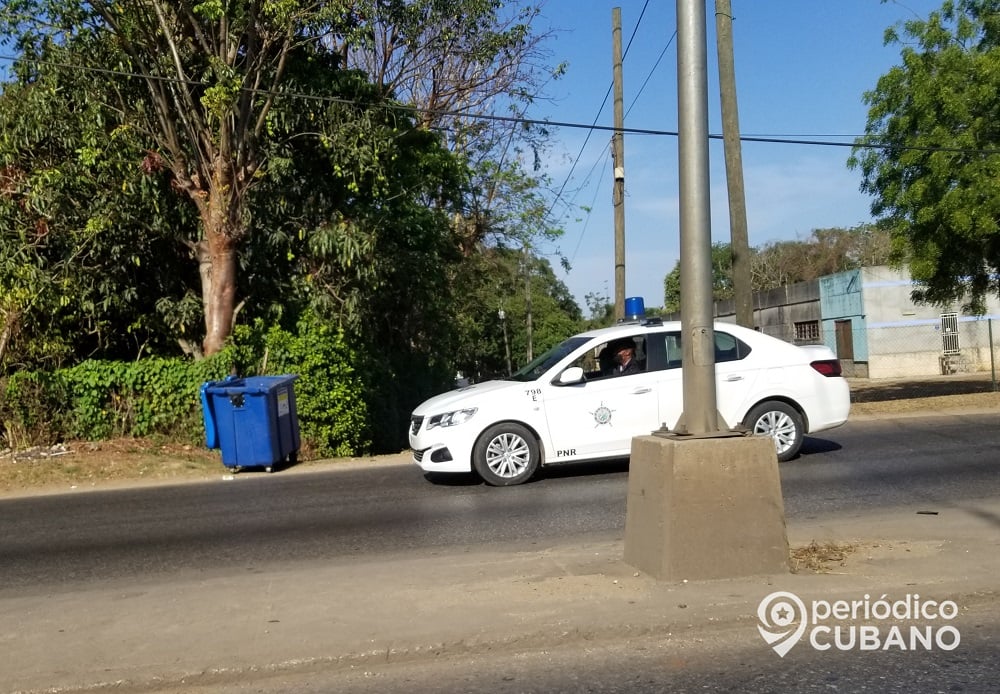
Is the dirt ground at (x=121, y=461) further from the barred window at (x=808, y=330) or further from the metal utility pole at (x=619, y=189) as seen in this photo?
the barred window at (x=808, y=330)

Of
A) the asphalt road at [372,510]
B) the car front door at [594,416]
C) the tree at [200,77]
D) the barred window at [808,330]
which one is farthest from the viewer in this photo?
the barred window at [808,330]

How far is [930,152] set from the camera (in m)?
19.2

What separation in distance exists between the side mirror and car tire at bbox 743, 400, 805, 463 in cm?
199

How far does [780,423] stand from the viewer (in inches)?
435

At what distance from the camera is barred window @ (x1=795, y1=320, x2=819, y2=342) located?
→ 39406mm

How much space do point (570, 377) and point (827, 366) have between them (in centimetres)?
307

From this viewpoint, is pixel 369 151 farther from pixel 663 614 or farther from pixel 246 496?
pixel 663 614

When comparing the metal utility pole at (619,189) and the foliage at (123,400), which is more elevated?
the metal utility pole at (619,189)

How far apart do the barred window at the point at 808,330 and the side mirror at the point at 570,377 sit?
1193 inches

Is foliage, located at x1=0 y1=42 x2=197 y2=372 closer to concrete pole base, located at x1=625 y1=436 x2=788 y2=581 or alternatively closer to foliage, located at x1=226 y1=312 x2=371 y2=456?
foliage, located at x1=226 y1=312 x2=371 y2=456

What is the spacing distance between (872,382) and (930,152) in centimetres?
1599

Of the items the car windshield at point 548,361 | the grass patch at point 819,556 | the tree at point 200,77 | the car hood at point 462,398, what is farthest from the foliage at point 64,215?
the grass patch at point 819,556

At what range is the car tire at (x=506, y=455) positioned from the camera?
10.5 meters

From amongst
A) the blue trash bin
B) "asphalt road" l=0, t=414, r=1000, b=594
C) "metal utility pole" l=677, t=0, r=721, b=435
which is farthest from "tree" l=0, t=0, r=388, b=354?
"metal utility pole" l=677, t=0, r=721, b=435
